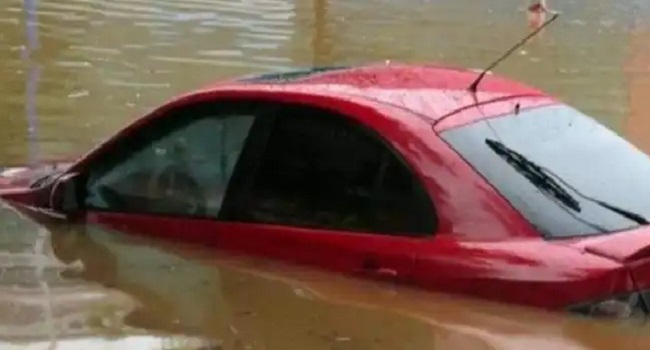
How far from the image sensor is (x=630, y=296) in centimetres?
514

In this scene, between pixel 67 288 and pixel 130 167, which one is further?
pixel 130 167

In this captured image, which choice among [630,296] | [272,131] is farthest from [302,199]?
[630,296]

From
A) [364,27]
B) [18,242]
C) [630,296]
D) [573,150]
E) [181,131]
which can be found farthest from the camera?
[364,27]

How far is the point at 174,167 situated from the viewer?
21.8 ft

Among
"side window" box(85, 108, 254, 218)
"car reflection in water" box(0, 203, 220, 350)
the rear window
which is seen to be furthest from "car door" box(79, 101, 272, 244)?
the rear window

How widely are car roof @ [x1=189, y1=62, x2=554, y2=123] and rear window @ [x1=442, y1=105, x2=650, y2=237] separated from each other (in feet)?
0.57

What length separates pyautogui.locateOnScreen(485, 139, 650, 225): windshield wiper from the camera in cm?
561

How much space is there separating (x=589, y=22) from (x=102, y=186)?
20012mm

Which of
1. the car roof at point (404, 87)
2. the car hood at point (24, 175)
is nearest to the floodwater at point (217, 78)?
the car hood at point (24, 175)

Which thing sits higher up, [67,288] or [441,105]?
[441,105]

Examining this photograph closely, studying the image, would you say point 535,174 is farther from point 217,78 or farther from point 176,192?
point 217,78

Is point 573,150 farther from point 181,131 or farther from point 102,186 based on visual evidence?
point 102,186

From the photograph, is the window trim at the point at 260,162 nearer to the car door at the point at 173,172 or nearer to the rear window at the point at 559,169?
the car door at the point at 173,172

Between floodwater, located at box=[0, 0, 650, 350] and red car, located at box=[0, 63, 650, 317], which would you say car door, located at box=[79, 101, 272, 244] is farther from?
floodwater, located at box=[0, 0, 650, 350]
